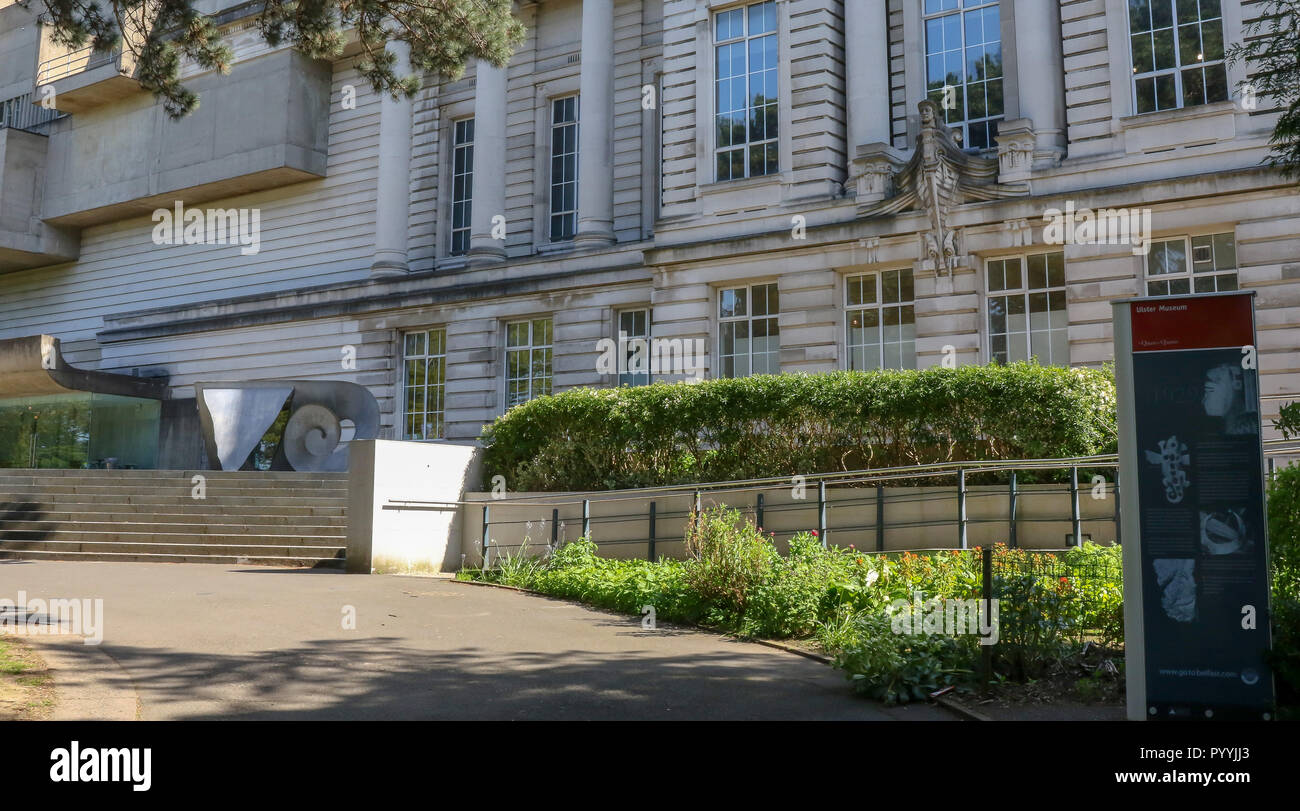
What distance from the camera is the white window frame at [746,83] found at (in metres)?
22.8

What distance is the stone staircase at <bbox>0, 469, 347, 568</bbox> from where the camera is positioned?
55.6 ft

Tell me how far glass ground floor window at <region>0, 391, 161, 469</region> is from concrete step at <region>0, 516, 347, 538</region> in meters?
13.3

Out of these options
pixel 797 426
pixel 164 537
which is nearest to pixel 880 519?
pixel 797 426

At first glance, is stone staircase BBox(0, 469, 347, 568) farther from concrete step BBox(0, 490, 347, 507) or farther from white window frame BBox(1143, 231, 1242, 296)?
white window frame BBox(1143, 231, 1242, 296)

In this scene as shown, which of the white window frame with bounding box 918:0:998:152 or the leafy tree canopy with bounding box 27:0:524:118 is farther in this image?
the white window frame with bounding box 918:0:998:152

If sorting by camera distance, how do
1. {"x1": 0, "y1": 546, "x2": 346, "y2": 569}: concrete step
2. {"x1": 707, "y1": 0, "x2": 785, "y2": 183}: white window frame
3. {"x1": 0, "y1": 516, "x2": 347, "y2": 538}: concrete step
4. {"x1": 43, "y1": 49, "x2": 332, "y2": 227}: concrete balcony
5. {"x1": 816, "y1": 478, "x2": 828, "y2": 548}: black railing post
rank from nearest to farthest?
{"x1": 816, "y1": 478, "x2": 828, "y2": 548}: black railing post → {"x1": 0, "y1": 546, "x2": 346, "y2": 569}: concrete step → {"x1": 0, "y1": 516, "x2": 347, "y2": 538}: concrete step → {"x1": 707, "y1": 0, "x2": 785, "y2": 183}: white window frame → {"x1": 43, "y1": 49, "x2": 332, "y2": 227}: concrete balcony

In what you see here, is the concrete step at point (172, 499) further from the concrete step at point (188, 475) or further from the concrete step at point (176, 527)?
the concrete step at point (176, 527)

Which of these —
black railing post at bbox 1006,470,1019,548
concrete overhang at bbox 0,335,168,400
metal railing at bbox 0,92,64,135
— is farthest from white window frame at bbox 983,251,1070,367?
metal railing at bbox 0,92,64,135

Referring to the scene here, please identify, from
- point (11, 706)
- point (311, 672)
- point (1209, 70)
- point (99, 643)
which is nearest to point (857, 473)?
point (311, 672)

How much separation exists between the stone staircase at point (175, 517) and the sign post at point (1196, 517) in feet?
43.8

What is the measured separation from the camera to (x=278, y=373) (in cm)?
3164

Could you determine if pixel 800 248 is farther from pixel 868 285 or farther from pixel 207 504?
pixel 207 504

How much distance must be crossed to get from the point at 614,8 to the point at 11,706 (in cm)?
2704
